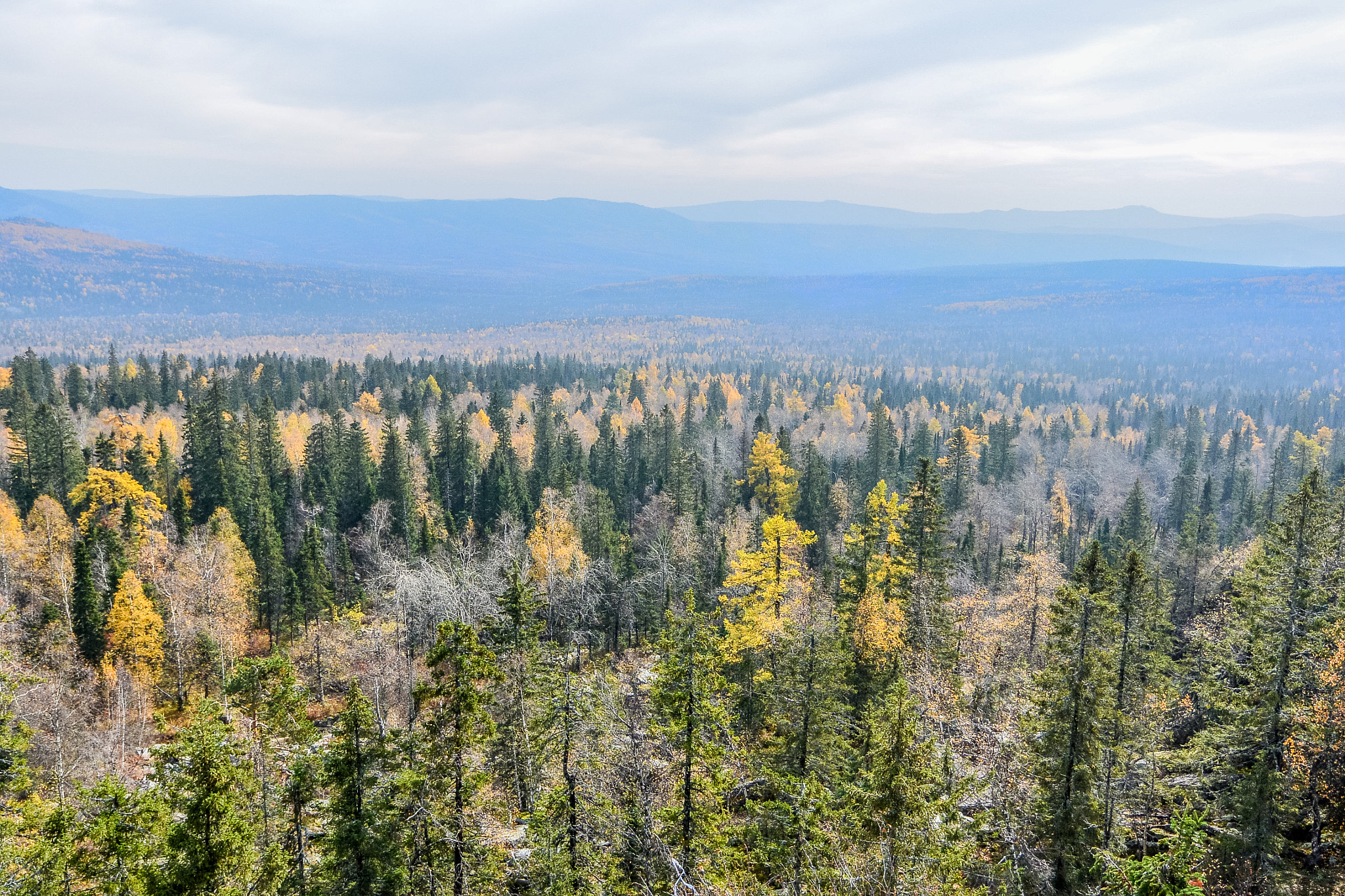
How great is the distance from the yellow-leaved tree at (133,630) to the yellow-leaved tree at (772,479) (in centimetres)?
5269

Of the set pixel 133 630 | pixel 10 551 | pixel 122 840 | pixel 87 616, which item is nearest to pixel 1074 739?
pixel 122 840

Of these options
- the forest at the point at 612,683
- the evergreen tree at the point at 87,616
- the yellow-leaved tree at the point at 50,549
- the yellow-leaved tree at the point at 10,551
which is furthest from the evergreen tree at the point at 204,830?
the yellow-leaved tree at the point at 10,551

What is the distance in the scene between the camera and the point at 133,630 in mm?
43781

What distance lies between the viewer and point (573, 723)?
66.9ft

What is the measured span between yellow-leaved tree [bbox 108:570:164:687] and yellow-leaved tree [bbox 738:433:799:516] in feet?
173

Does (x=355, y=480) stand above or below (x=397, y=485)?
below

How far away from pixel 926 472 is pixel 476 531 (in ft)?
151

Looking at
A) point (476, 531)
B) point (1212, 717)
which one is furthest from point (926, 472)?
point (476, 531)

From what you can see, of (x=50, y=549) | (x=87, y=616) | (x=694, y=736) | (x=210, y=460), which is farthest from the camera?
(x=210, y=460)

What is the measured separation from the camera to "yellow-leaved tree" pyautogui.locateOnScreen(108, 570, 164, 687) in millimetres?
43562

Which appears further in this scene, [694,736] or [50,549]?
[50,549]

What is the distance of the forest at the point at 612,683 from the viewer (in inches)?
715

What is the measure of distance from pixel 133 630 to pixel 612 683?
105ft

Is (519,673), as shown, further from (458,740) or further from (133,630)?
(133,630)
